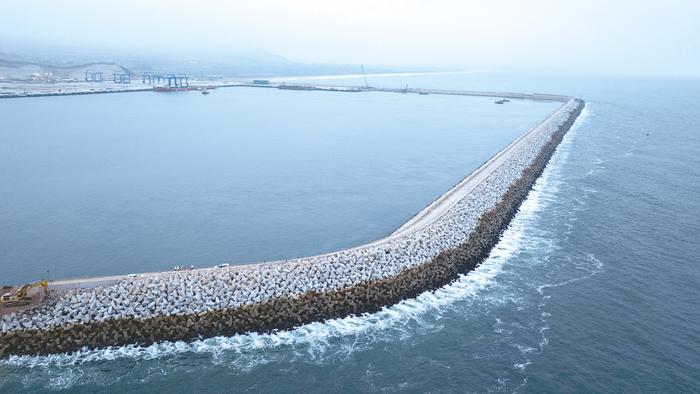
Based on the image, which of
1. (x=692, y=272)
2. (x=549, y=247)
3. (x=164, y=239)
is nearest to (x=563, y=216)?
(x=549, y=247)

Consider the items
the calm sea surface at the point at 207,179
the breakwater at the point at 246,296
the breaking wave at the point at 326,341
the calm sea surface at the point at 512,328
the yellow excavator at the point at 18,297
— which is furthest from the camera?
the calm sea surface at the point at 207,179

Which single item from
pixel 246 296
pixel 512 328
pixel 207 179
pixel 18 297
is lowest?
pixel 512 328

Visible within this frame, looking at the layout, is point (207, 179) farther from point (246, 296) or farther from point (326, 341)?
point (326, 341)

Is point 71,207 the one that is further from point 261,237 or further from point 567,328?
point 567,328

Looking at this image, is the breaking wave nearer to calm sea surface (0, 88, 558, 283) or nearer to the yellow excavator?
the yellow excavator

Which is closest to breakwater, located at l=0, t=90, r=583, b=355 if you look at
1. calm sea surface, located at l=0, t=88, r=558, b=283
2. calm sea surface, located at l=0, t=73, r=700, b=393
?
calm sea surface, located at l=0, t=73, r=700, b=393

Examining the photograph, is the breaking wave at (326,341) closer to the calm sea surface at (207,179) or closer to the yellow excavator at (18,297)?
the yellow excavator at (18,297)

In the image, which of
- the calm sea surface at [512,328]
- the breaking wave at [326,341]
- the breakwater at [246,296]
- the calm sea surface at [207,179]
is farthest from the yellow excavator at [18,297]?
the calm sea surface at [207,179]

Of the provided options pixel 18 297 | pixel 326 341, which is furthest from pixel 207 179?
pixel 326 341
